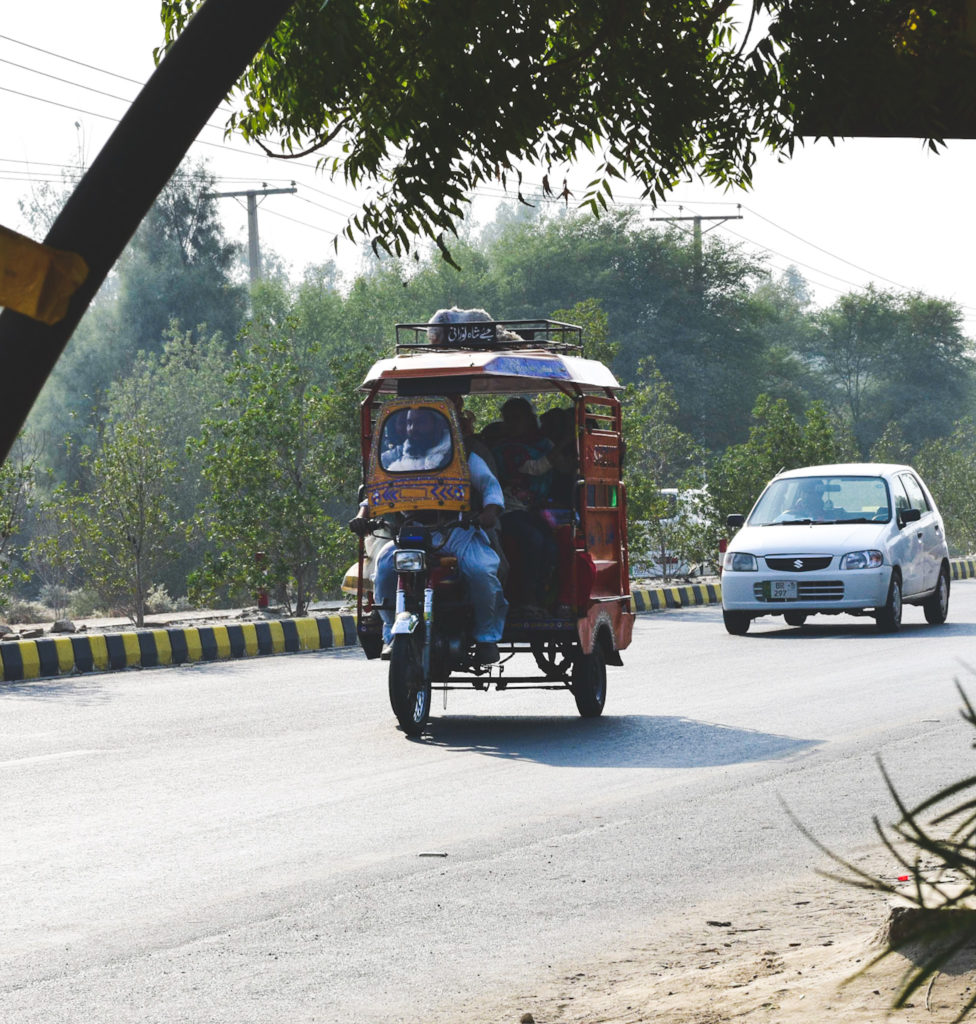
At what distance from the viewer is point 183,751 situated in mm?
10977

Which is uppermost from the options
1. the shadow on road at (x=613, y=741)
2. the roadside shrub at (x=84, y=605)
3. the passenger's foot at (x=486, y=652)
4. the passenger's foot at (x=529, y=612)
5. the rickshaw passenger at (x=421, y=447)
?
the rickshaw passenger at (x=421, y=447)

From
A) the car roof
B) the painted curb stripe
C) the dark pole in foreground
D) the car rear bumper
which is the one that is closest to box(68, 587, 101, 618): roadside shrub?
the painted curb stripe

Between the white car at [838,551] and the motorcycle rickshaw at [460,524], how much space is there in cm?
687

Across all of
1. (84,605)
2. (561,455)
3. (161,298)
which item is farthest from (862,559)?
(161,298)

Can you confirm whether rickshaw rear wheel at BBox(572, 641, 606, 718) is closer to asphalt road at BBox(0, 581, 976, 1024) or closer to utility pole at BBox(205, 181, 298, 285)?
asphalt road at BBox(0, 581, 976, 1024)

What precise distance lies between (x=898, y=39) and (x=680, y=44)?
75 cm

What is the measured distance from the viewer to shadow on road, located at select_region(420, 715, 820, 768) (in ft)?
33.7

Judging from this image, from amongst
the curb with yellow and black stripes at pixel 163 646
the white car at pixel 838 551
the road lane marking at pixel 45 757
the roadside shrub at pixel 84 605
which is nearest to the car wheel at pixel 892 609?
the white car at pixel 838 551

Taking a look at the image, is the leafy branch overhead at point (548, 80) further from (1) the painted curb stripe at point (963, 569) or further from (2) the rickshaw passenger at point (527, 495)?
(1) the painted curb stripe at point (963, 569)

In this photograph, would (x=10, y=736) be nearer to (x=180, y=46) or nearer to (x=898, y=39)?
(x=898, y=39)

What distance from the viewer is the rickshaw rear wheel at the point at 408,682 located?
10.9m

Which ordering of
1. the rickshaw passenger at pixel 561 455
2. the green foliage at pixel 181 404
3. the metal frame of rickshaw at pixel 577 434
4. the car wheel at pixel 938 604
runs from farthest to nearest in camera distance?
the green foliage at pixel 181 404 → the car wheel at pixel 938 604 → the rickshaw passenger at pixel 561 455 → the metal frame of rickshaw at pixel 577 434

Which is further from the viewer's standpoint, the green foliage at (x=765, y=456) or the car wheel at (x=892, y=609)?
the green foliage at (x=765, y=456)

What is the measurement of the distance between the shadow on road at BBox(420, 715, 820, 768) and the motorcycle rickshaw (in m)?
0.33
